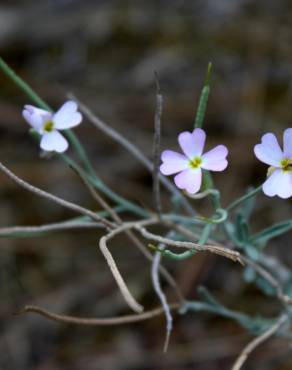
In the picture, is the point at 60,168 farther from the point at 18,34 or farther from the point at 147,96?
the point at 18,34

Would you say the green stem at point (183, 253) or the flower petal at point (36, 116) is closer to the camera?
the green stem at point (183, 253)

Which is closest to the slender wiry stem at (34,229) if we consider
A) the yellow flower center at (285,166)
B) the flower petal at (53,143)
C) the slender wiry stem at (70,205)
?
the slender wiry stem at (70,205)

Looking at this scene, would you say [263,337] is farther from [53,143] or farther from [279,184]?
[53,143]

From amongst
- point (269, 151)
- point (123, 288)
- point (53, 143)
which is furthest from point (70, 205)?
point (269, 151)

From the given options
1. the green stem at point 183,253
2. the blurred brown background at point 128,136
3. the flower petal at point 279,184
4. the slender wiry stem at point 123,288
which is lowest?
the slender wiry stem at point 123,288

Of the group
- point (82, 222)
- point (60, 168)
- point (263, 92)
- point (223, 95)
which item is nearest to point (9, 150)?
point (60, 168)

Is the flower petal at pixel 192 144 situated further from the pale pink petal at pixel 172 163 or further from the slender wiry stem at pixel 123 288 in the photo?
the slender wiry stem at pixel 123 288
